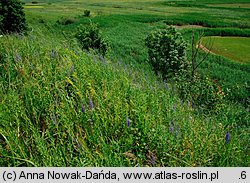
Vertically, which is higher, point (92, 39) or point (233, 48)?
point (92, 39)

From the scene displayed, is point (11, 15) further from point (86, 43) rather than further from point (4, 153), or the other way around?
point (4, 153)

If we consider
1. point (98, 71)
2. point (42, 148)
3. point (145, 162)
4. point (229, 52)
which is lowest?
point (229, 52)

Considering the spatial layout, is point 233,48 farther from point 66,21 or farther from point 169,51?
point 66,21

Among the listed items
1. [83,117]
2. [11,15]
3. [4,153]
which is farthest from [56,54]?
[11,15]

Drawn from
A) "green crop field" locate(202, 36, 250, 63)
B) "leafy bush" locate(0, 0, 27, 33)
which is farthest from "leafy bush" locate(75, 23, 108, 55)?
"green crop field" locate(202, 36, 250, 63)

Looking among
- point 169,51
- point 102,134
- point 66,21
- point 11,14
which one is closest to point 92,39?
point 169,51

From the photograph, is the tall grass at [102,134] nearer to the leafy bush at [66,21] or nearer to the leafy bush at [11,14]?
the leafy bush at [11,14]

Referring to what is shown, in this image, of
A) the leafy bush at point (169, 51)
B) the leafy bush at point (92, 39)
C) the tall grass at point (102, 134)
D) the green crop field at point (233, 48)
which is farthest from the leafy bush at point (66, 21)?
the tall grass at point (102, 134)

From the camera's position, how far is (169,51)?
37.4 feet

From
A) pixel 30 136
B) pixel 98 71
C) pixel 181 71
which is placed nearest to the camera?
pixel 30 136

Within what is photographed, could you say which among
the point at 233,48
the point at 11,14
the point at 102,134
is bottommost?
the point at 233,48

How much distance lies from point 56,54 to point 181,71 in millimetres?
7771

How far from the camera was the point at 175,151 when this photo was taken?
271cm

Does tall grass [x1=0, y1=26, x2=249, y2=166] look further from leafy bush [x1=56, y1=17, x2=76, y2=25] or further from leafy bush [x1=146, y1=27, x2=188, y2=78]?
leafy bush [x1=56, y1=17, x2=76, y2=25]
